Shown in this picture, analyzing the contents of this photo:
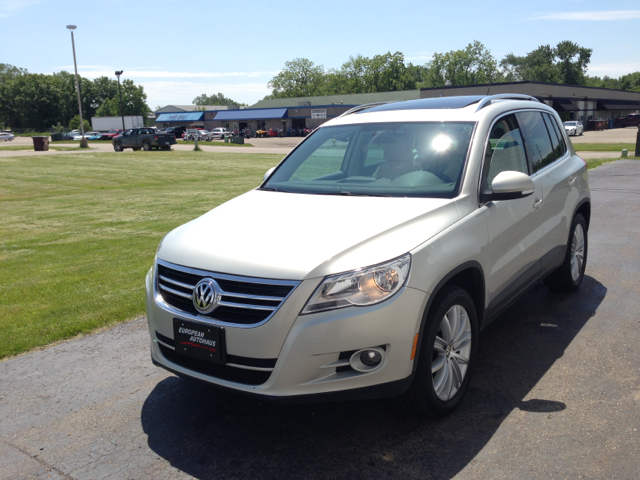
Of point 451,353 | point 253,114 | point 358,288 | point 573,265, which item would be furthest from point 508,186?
point 253,114

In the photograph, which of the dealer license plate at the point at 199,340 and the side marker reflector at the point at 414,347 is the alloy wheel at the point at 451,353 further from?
the dealer license plate at the point at 199,340

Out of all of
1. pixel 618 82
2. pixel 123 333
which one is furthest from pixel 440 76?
pixel 123 333

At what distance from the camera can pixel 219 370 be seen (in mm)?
3088

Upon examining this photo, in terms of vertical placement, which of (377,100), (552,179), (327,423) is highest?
(377,100)

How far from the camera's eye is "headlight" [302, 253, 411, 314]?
2840 millimetres

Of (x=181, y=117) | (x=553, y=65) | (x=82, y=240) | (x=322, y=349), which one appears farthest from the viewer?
(x=553, y=65)

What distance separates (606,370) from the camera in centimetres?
405

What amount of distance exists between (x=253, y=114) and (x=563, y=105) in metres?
46.8

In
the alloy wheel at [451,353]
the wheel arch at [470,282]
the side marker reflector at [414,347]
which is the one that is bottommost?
the alloy wheel at [451,353]

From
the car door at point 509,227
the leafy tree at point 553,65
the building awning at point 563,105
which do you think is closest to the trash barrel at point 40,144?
the car door at point 509,227

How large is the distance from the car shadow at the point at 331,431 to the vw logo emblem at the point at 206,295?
48cm

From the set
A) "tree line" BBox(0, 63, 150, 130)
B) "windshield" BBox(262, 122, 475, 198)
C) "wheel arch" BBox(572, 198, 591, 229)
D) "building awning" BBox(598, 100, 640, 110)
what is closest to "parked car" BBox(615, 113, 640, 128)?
"building awning" BBox(598, 100, 640, 110)

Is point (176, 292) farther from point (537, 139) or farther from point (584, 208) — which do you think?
point (584, 208)

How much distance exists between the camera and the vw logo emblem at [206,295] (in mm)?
2990
